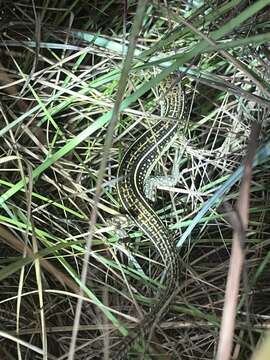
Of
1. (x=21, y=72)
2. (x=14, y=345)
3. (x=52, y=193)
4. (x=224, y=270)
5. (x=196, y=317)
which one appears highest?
(x=21, y=72)

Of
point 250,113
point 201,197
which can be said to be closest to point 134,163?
point 201,197

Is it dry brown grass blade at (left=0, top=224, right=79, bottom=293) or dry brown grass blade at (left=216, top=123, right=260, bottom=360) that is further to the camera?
dry brown grass blade at (left=0, top=224, right=79, bottom=293)

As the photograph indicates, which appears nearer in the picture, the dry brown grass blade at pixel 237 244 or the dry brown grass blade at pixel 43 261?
the dry brown grass blade at pixel 237 244

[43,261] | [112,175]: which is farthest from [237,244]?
[112,175]

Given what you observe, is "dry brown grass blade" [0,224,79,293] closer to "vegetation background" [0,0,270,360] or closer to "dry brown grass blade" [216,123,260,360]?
"vegetation background" [0,0,270,360]

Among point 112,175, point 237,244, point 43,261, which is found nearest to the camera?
point 237,244

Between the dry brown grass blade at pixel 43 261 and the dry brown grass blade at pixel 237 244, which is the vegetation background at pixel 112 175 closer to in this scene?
the dry brown grass blade at pixel 43 261

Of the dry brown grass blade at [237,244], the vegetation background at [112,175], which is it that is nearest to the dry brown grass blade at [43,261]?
the vegetation background at [112,175]

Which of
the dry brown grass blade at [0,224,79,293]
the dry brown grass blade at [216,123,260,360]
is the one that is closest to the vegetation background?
the dry brown grass blade at [0,224,79,293]

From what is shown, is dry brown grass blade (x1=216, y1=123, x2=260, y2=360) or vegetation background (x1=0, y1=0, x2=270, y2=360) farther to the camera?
vegetation background (x1=0, y1=0, x2=270, y2=360)

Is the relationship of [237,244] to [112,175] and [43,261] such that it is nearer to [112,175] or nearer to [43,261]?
[43,261]

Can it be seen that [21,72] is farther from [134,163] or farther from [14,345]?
[14,345]
